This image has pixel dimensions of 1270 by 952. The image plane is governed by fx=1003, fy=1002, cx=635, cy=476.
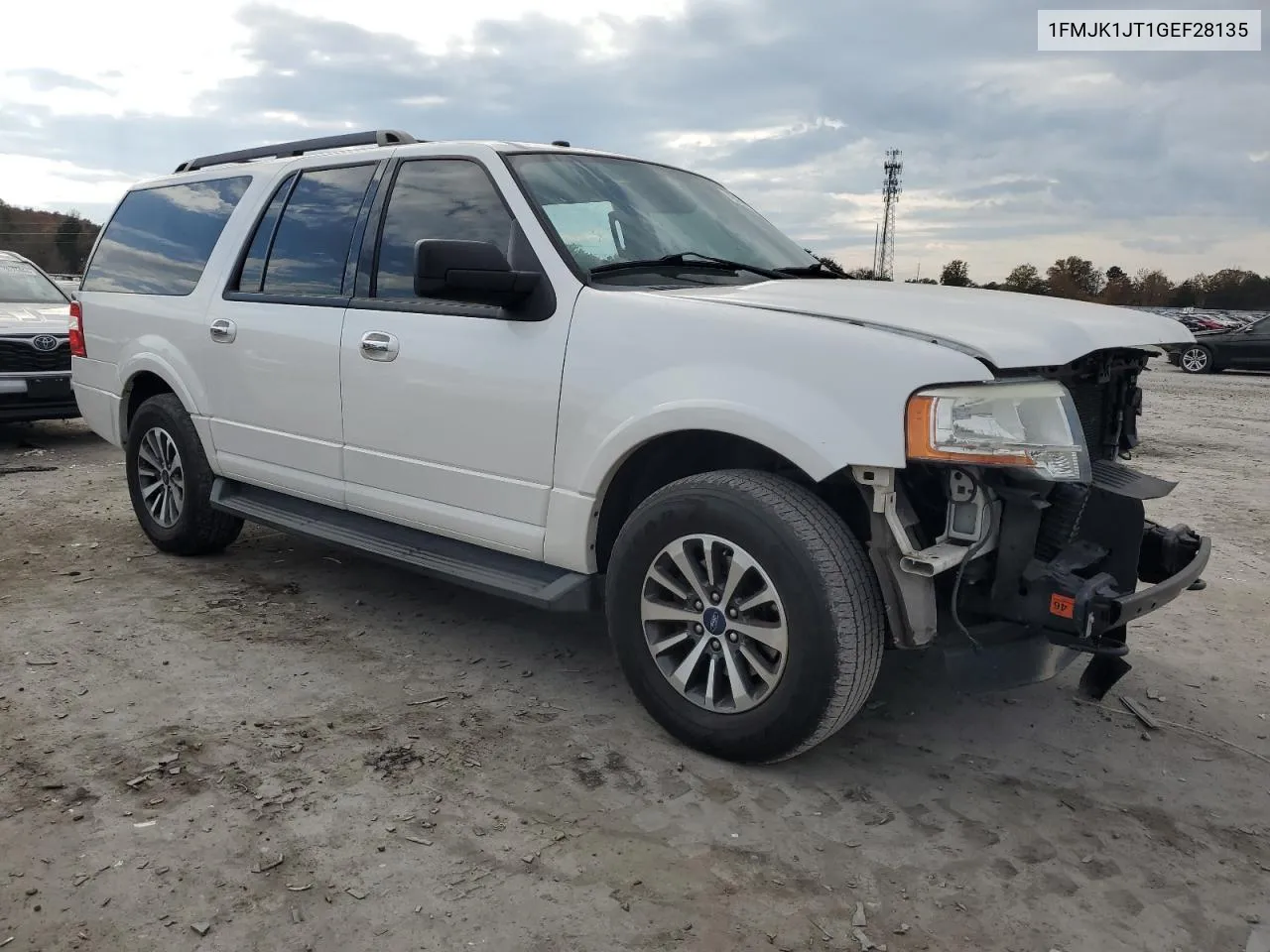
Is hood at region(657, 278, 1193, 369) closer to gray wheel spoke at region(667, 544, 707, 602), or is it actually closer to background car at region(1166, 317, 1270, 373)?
gray wheel spoke at region(667, 544, 707, 602)

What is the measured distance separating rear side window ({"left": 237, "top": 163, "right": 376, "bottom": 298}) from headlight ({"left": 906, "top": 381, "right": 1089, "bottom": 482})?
8.40 feet

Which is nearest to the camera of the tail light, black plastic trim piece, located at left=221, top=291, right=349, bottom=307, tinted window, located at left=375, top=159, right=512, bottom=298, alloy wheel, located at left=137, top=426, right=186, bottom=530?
tinted window, located at left=375, top=159, right=512, bottom=298

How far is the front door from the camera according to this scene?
3.46 meters

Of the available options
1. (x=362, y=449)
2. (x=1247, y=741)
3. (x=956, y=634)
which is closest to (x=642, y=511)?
(x=956, y=634)

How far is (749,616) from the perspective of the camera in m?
3.01

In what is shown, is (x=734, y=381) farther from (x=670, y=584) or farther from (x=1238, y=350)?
(x=1238, y=350)

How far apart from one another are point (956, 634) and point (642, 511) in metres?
1.01

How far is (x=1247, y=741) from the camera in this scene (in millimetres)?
3414

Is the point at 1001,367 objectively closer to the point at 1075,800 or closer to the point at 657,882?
the point at 1075,800

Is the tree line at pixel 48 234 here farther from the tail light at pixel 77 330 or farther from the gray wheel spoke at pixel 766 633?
the gray wheel spoke at pixel 766 633

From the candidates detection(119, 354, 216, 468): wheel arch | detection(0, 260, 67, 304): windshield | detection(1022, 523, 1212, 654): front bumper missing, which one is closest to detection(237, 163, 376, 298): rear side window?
detection(119, 354, 216, 468): wheel arch

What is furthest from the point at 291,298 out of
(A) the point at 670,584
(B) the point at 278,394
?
(A) the point at 670,584

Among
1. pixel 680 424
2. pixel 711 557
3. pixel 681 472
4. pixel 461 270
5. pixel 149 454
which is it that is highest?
pixel 461 270

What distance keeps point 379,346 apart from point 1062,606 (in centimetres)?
256
